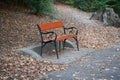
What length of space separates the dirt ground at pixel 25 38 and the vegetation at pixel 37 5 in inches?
13.2

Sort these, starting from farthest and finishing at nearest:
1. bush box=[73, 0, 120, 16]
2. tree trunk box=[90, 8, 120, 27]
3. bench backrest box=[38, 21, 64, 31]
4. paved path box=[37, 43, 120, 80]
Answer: bush box=[73, 0, 120, 16], tree trunk box=[90, 8, 120, 27], bench backrest box=[38, 21, 64, 31], paved path box=[37, 43, 120, 80]

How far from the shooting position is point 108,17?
15984 millimetres

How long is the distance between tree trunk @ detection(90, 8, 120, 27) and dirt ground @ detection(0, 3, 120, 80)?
439 millimetres

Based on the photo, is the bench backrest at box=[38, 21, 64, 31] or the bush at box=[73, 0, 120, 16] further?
the bush at box=[73, 0, 120, 16]

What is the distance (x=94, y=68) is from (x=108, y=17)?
8.67 metres

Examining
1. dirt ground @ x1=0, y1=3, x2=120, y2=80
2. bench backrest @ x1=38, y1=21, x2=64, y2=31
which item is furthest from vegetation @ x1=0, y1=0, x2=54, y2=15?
bench backrest @ x1=38, y1=21, x2=64, y2=31

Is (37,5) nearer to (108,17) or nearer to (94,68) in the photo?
(108,17)

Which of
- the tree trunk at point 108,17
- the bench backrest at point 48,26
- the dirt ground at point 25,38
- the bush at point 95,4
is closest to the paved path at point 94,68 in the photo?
the dirt ground at point 25,38

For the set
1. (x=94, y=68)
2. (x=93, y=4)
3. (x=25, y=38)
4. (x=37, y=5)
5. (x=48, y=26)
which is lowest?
(x=94, y=68)

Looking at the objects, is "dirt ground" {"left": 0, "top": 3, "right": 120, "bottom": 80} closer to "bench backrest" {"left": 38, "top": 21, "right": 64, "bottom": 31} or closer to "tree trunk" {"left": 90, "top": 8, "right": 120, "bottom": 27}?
"tree trunk" {"left": 90, "top": 8, "right": 120, "bottom": 27}

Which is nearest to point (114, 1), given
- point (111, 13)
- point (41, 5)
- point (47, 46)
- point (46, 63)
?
point (111, 13)

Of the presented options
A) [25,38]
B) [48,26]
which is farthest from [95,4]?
[48,26]

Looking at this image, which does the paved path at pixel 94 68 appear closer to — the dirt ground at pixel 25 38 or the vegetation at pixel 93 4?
the dirt ground at pixel 25 38

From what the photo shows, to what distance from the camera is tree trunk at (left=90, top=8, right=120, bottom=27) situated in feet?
51.4
